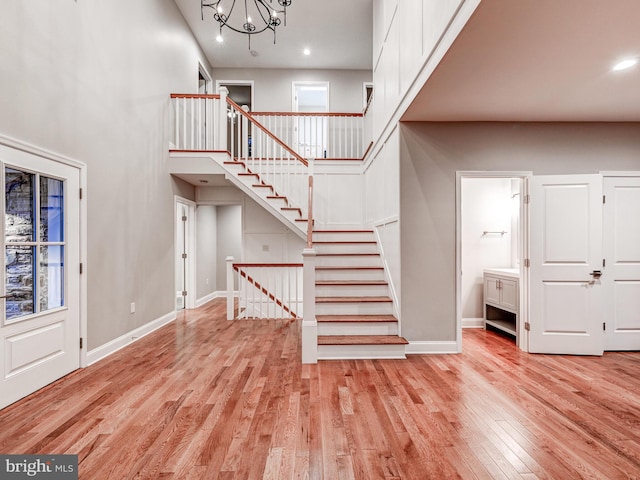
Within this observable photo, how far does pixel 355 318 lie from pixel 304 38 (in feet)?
19.2

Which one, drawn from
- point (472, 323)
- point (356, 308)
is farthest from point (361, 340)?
point (472, 323)

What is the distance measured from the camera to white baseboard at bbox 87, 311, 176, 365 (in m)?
3.57

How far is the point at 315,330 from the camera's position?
3580 mm

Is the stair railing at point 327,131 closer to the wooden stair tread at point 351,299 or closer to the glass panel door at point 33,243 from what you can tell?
the wooden stair tread at point 351,299

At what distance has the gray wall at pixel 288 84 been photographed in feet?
26.7

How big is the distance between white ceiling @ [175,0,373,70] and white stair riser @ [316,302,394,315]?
5137 mm

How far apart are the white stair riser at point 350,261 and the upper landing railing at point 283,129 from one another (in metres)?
2.30

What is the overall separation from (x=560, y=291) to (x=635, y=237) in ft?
3.79

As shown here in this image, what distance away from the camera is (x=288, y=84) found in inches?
320

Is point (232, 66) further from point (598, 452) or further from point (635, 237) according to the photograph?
point (598, 452)

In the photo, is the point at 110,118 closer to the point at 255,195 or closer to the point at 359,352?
the point at 255,195

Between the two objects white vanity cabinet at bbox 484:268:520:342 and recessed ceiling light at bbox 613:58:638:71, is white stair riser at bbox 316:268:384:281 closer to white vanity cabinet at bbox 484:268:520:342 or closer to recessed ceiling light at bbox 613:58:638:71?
white vanity cabinet at bbox 484:268:520:342

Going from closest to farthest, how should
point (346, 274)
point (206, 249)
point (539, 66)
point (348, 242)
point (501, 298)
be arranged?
point (539, 66)
point (501, 298)
point (346, 274)
point (348, 242)
point (206, 249)

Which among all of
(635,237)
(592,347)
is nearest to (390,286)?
(592,347)
